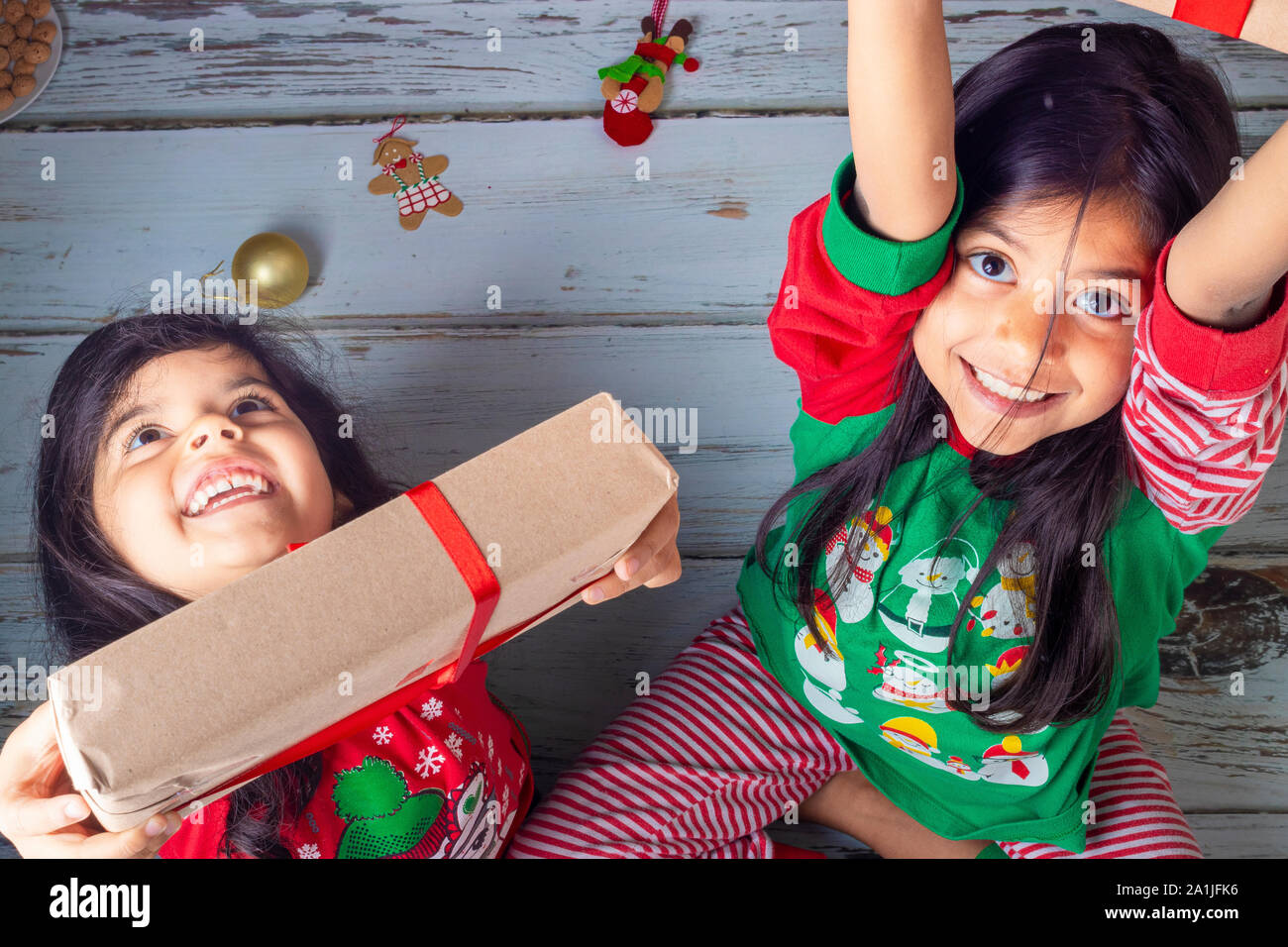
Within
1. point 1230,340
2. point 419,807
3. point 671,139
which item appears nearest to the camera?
point 1230,340

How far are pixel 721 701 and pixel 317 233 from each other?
0.53m

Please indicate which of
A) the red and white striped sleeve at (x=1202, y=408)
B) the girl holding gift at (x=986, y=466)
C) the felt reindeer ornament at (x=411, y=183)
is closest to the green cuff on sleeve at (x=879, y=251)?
the girl holding gift at (x=986, y=466)

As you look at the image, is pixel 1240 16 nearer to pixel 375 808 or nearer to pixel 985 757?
pixel 985 757

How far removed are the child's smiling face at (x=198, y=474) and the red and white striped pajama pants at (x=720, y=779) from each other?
0.30 m

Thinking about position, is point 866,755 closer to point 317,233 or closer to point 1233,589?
point 1233,589

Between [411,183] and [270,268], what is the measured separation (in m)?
0.14

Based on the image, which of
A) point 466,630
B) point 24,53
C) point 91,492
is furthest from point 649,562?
point 24,53

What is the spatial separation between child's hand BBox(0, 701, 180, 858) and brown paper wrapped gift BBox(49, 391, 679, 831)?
0.10 meters

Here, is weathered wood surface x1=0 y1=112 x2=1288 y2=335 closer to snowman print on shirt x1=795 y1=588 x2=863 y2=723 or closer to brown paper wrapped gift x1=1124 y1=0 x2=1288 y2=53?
snowman print on shirt x1=795 y1=588 x2=863 y2=723

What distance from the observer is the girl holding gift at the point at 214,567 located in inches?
25.1

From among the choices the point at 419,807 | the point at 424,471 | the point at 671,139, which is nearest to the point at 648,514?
the point at 419,807

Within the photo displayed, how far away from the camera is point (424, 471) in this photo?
2.95 feet

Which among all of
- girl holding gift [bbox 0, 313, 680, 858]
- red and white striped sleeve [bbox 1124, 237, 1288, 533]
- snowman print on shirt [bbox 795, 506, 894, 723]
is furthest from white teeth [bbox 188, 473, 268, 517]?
red and white striped sleeve [bbox 1124, 237, 1288, 533]

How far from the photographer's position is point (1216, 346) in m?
0.50
